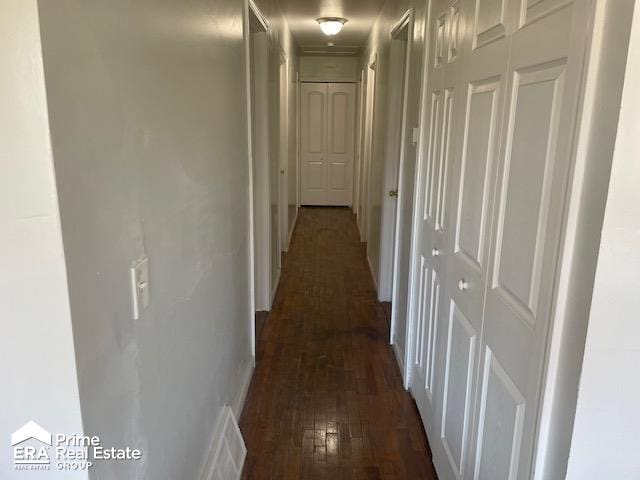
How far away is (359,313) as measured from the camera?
3916 millimetres

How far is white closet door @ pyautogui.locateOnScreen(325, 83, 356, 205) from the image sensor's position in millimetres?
8062

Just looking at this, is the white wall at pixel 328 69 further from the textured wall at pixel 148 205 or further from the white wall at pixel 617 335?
the white wall at pixel 617 335

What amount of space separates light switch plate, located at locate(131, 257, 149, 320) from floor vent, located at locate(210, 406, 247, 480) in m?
0.95

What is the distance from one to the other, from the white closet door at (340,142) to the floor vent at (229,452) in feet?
21.2

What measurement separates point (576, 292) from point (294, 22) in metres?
4.83

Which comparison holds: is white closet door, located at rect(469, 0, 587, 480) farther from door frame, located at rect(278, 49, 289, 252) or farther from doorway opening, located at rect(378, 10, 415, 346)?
door frame, located at rect(278, 49, 289, 252)

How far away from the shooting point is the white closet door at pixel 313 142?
316 inches

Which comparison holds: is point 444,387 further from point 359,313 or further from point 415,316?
point 359,313

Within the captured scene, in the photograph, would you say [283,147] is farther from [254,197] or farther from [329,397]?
[329,397]

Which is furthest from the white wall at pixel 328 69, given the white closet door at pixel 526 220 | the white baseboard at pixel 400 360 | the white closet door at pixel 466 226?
the white closet door at pixel 526 220

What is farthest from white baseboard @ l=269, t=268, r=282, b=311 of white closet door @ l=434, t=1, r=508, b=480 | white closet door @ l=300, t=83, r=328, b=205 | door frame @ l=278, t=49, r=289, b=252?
white closet door @ l=300, t=83, r=328, b=205

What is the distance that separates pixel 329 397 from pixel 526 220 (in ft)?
5.92

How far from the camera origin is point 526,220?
3.98 ft

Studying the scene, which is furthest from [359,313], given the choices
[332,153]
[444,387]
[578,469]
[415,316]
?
[332,153]
